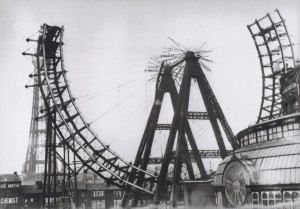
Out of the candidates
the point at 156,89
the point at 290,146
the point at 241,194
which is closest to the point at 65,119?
the point at 156,89

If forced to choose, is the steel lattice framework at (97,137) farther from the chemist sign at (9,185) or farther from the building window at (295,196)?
the chemist sign at (9,185)

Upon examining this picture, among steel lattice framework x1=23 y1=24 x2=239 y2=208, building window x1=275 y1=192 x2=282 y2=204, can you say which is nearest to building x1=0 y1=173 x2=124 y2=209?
steel lattice framework x1=23 y1=24 x2=239 y2=208

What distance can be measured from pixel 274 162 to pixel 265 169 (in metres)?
0.76

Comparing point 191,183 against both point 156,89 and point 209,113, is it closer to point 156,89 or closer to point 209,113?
point 209,113

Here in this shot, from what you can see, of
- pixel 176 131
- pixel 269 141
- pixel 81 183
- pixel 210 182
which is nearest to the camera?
pixel 269 141

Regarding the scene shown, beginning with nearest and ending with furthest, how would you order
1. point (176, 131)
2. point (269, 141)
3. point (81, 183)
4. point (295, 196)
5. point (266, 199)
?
point (295, 196), point (266, 199), point (269, 141), point (176, 131), point (81, 183)

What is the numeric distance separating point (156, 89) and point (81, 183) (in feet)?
135

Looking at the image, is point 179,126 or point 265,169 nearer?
point 265,169

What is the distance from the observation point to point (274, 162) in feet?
80.2

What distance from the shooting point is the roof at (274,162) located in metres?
23.0

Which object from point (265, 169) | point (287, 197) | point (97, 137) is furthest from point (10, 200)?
point (287, 197)

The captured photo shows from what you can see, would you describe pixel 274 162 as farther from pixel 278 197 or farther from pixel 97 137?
pixel 97 137

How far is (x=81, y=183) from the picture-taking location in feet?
249

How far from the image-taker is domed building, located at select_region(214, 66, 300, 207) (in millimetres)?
22953
